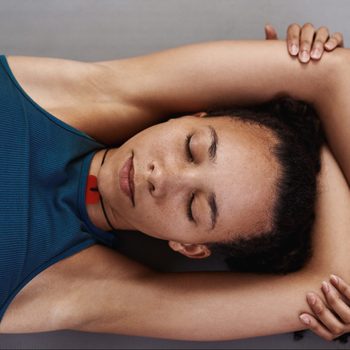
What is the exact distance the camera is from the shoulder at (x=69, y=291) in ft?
3.51

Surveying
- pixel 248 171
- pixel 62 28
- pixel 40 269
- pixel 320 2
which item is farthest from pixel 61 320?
pixel 320 2

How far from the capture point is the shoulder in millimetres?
1071

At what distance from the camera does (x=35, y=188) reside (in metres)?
1.05

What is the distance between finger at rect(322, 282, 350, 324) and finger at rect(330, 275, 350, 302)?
1cm

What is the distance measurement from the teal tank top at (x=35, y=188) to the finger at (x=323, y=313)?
55 centimetres

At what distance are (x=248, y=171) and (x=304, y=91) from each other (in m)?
0.31

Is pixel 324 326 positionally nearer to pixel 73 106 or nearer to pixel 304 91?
pixel 304 91

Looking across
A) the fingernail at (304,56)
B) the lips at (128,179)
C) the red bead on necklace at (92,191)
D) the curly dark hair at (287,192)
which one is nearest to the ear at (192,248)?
the curly dark hair at (287,192)

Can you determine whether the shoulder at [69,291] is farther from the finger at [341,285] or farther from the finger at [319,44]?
the finger at [319,44]

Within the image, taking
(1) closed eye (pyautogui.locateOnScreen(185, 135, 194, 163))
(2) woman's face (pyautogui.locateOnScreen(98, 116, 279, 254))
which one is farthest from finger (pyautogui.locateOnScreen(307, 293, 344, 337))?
(1) closed eye (pyautogui.locateOnScreen(185, 135, 194, 163))

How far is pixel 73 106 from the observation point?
1.12 meters

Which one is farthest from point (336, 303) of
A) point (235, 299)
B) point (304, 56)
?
point (304, 56)

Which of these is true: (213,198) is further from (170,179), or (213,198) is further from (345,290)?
(345,290)

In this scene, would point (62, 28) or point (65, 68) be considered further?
point (62, 28)
